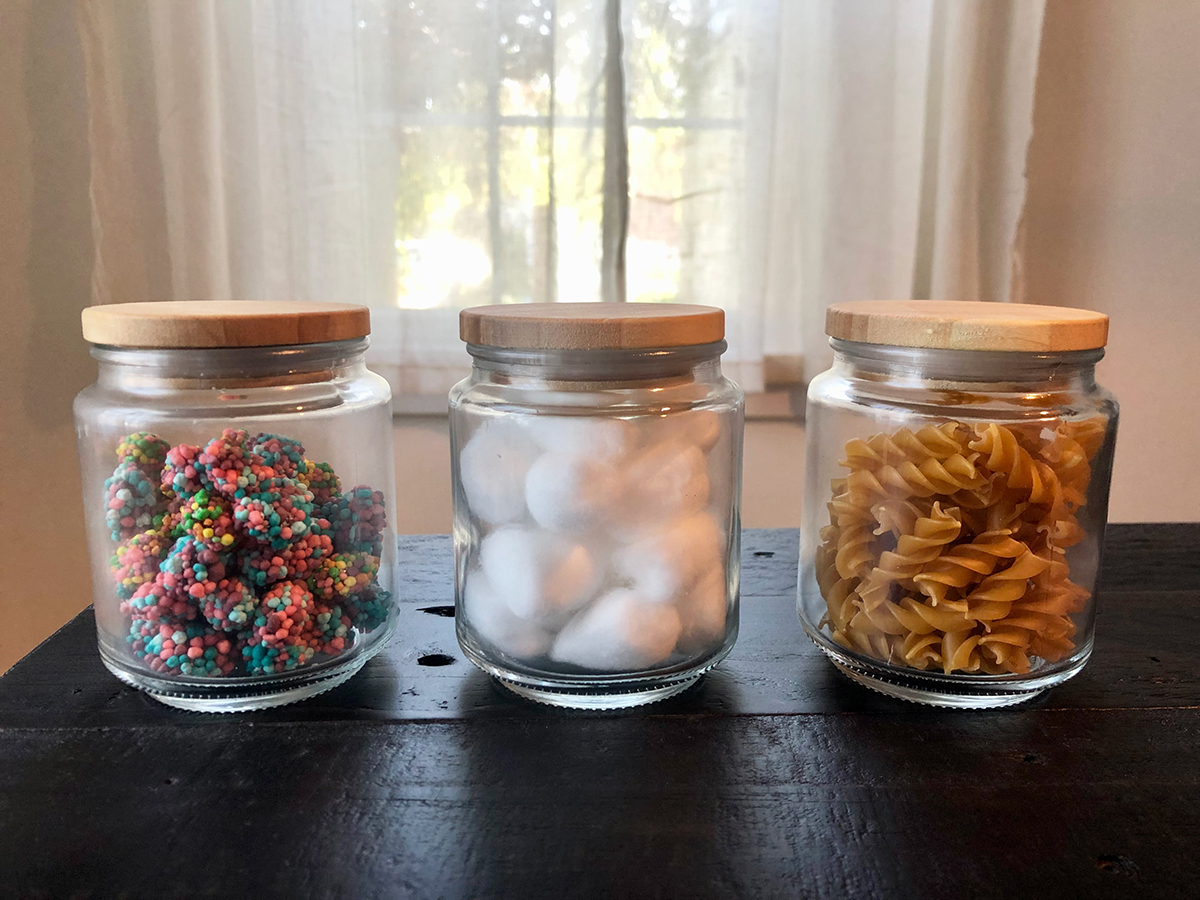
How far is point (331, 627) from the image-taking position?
61 centimetres

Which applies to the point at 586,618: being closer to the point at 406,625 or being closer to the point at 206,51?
the point at 406,625

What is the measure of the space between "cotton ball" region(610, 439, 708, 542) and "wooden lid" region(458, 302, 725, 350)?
68 millimetres

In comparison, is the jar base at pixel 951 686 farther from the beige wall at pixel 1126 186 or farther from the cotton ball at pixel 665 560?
the beige wall at pixel 1126 186

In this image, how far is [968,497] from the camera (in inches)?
22.2

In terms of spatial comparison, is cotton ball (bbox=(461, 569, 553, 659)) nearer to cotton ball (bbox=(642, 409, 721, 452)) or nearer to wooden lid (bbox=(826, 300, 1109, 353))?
cotton ball (bbox=(642, 409, 721, 452))

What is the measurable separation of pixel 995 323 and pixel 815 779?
0.93ft

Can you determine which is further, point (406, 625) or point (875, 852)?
point (406, 625)

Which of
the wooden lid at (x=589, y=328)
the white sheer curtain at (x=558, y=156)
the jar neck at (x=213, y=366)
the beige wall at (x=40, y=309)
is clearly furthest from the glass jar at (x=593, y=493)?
the beige wall at (x=40, y=309)

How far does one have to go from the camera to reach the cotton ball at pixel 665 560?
0.58 m

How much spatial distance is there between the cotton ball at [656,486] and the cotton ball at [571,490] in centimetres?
1

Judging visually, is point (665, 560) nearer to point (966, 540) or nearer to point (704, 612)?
point (704, 612)

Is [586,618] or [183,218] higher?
[183,218]

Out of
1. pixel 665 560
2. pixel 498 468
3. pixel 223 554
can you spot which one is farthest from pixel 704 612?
pixel 223 554

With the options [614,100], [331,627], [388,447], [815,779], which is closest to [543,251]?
[614,100]
